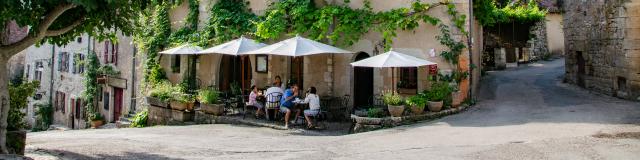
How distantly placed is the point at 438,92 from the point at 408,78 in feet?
4.87

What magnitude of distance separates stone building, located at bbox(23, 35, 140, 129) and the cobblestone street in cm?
832

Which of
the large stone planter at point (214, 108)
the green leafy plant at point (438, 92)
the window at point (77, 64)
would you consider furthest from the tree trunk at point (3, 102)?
the window at point (77, 64)

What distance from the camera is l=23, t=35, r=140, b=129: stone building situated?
19.9 m

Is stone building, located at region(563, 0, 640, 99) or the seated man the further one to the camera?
stone building, located at region(563, 0, 640, 99)

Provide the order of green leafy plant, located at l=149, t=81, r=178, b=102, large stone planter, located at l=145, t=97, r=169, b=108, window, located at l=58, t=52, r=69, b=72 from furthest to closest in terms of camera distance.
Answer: window, located at l=58, t=52, r=69, b=72 < green leafy plant, located at l=149, t=81, r=178, b=102 < large stone planter, located at l=145, t=97, r=169, b=108

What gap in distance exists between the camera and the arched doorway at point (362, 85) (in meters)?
14.1

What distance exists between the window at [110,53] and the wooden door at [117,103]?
1.10m

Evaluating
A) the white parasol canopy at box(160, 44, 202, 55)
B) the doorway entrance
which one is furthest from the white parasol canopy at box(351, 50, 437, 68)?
the white parasol canopy at box(160, 44, 202, 55)

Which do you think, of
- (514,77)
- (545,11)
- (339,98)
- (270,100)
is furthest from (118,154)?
(545,11)

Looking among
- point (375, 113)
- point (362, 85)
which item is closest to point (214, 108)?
point (362, 85)

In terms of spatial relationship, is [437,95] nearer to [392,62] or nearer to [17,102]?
[392,62]

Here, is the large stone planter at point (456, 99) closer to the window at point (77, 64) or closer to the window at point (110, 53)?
the window at point (110, 53)

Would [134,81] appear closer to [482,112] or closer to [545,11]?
[482,112]

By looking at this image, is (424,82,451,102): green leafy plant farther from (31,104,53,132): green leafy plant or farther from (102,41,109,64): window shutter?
(31,104,53,132): green leafy plant
